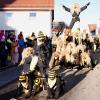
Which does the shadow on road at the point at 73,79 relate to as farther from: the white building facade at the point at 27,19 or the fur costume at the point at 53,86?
the white building facade at the point at 27,19

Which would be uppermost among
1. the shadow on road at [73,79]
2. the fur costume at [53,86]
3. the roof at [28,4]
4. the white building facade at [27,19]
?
the roof at [28,4]

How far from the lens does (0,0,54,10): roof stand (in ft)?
168

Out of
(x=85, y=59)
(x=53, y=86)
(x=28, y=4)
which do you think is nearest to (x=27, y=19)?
(x=28, y=4)

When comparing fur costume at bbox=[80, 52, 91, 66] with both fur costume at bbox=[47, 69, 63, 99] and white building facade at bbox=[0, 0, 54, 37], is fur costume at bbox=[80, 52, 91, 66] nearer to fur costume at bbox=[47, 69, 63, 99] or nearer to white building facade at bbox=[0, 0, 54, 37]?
fur costume at bbox=[47, 69, 63, 99]

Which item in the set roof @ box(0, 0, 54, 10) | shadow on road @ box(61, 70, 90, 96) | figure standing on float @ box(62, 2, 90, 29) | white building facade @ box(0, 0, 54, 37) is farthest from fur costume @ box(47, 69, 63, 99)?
roof @ box(0, 0, 54, 10)

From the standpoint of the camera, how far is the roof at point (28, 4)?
51.3m

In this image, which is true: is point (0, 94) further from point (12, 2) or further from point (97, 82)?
point (12, 2)

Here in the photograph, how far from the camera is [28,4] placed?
52438mm

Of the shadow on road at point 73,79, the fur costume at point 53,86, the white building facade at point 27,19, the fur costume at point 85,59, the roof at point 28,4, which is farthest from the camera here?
the roof at point 28,4

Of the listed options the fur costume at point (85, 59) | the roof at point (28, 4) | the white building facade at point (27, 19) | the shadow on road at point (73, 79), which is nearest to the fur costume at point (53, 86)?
the shadow on road at point (73, 79)

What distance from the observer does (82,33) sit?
2323cm

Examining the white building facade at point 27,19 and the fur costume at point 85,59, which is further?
the white building facade at point 27,19

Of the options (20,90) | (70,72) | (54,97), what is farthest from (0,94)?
(70,72)

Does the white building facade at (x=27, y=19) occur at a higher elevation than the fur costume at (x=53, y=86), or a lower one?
higher
